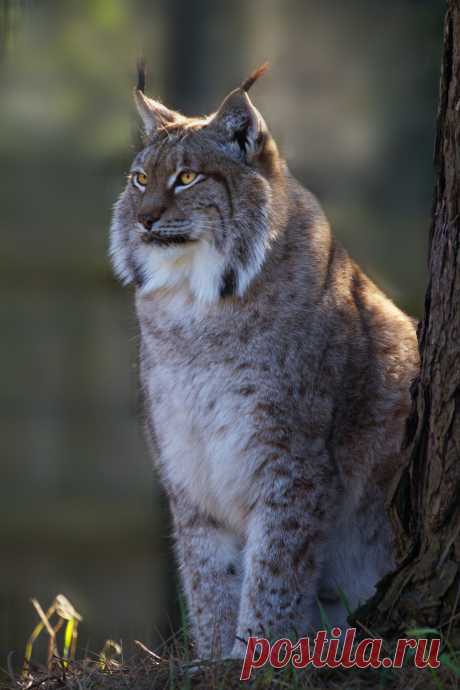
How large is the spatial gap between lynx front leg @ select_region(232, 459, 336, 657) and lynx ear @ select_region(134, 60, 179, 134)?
4.39 ft

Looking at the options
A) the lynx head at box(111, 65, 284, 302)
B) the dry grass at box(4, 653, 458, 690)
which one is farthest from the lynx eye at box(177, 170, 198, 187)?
the dry grass at box(4, 653, 458, 690)

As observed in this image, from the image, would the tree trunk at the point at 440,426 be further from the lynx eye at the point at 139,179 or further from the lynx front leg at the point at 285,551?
the lynx eye at the point at 139,179

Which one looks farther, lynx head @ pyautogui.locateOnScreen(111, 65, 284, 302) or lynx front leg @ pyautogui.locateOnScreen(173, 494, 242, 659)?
lynx front leg @ pyautogui.locateOnScreen(173, 494, 242, 659)

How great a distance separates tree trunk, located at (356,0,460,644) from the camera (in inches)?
139

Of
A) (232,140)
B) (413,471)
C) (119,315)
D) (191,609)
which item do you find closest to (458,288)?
(413,471)

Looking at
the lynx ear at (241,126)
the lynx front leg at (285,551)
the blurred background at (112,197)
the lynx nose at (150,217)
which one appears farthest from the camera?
the blurred background at (112,197)

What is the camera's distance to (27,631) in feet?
20.9

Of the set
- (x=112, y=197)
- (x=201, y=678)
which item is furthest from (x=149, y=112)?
(x=201, y=678)

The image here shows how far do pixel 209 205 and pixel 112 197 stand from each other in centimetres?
195

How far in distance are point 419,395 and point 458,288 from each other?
1.09 ft

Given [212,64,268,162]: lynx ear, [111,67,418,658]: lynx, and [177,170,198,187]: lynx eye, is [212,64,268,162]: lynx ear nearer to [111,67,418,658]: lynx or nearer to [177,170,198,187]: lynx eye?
[111,67,418,658]: lynx

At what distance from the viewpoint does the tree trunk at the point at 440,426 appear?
3521 millimetres

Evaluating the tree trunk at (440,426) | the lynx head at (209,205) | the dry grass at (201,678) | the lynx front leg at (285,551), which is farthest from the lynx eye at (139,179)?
the dry grass at (201,678)

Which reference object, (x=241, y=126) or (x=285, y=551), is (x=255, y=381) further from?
(x=241, y=126)
